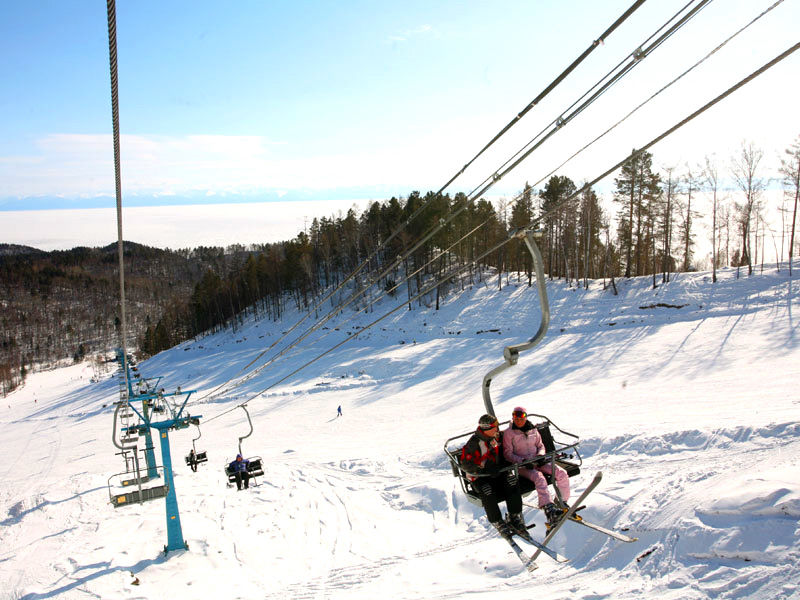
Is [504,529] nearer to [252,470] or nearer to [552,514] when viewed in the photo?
[552,514]

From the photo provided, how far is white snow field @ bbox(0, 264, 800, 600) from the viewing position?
9320 mm

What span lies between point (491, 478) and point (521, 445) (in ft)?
2.39

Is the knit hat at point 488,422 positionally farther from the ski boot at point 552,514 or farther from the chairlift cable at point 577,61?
the chairlift cable at point 577,61

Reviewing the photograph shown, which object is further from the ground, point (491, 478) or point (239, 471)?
point (491, 478)

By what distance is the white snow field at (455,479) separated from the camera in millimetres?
9320

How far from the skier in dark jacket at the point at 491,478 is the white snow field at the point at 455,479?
308 cm

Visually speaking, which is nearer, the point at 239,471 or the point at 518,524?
the point at 518,524

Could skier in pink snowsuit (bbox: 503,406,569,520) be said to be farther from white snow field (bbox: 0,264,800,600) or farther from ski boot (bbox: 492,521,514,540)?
white snow field (bbox: 0,264,800,600)

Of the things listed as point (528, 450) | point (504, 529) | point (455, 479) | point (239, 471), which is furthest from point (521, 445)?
point (239, 471)

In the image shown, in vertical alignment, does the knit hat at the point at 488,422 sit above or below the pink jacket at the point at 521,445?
above

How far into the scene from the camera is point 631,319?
3778cm

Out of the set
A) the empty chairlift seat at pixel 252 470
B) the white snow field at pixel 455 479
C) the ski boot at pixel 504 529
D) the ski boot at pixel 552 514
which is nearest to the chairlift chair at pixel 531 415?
the ski boot at pixel 552 514

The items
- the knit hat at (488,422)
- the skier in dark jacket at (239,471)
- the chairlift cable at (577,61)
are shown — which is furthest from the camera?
the skier in dark jacket at (239,471)

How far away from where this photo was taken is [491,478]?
7191 millimetres
